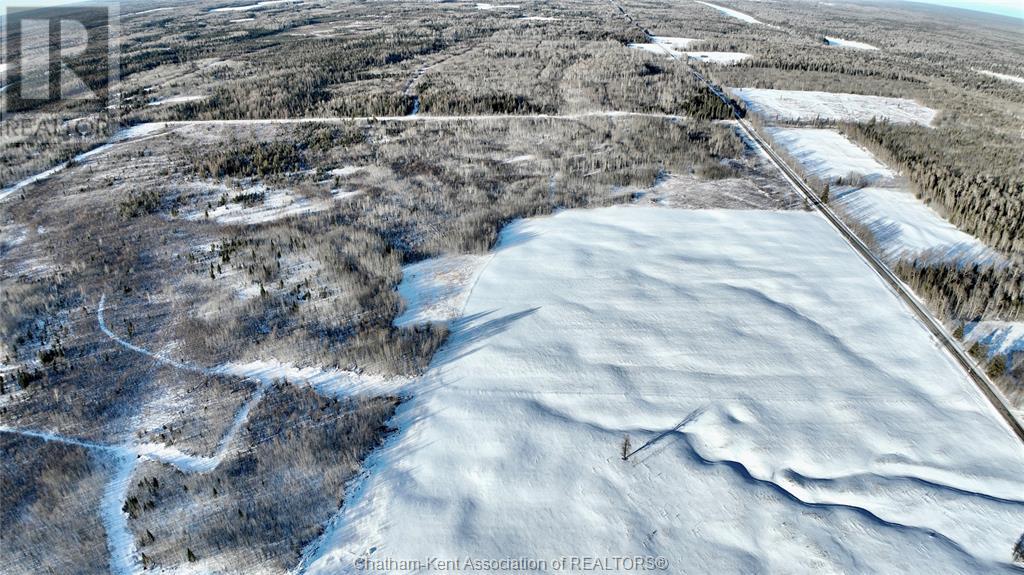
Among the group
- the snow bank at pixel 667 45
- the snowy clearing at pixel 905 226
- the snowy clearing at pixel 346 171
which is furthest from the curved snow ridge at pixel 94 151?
the snow bank at pixel 667 45

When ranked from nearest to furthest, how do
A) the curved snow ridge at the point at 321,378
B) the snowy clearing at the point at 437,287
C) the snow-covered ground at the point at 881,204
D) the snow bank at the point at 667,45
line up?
the curved snow ridge at the point at 321,378 < the snowy clearing at the point at 437,287 < the snow-covered ground at the point at 881,204 < the snow bank at the point at 667,45

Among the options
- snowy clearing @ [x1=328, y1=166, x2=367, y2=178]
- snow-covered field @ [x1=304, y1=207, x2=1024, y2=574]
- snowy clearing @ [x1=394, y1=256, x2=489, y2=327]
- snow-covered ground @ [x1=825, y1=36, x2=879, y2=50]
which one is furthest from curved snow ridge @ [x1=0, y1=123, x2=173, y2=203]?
snow-covered ground @ [x1=825, y1=36, x2=879, y2=50]

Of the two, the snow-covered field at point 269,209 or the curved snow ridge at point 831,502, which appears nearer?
the curved snow ridge at point 831,502

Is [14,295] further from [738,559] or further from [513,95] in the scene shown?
[513,95]

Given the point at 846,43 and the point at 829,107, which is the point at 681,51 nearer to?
the point at 829,107

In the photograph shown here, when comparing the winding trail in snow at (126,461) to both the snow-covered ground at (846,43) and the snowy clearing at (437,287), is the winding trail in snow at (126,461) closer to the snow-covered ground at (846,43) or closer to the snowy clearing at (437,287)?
the snowy clearing at (437,287)

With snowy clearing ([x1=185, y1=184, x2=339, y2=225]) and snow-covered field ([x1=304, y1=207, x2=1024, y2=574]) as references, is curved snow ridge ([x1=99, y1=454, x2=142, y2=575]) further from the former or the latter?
snowy clearing ([x1=185, y1=184, x2=339, y2=225])
